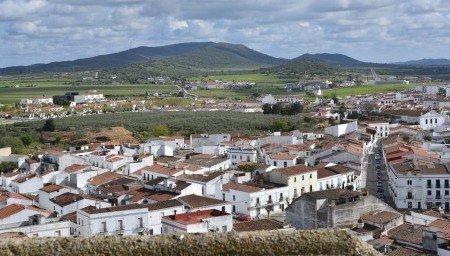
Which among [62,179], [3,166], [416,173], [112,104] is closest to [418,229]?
[416,173]

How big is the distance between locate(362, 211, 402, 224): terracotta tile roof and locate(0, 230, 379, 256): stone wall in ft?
54.4

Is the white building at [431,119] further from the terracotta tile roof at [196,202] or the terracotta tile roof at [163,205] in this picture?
the terracotta tile roof at [163,205]

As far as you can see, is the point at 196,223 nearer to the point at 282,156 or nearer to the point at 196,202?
the point at 196,202

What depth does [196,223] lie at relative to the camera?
25.0 m

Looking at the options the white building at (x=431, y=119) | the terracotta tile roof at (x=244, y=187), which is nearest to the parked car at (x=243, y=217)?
the terracotta tile roof at (x=244, y=187)

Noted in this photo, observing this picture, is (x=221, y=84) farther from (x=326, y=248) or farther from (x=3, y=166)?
(x=326, y=248)

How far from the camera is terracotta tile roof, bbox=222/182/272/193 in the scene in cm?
3334

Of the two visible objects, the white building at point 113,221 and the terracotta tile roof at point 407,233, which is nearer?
the terracotta tile roof at point 407,233

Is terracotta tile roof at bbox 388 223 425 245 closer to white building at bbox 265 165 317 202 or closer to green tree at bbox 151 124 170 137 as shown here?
white building at bbox 265 165 317 202

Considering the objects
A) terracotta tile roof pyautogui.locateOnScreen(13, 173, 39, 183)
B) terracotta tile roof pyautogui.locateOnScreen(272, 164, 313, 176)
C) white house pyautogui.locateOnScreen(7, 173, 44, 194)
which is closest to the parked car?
terracotta tile roof pyautogui.locateOnScreen(272, 164, 313, 176)

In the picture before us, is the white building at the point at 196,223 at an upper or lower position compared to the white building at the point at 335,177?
upper

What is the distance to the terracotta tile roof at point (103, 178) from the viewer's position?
38438 mm

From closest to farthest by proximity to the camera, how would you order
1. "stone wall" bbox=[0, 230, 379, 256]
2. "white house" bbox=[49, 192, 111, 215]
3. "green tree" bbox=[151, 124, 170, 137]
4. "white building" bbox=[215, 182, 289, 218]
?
"stone wall" bbox=[0, 230, 379, 256], "white house" bbox=[49, 192, 111, 215], "white building" bbox=[215, 182, 289, 218], "green tree" bbox=[151, 124, 170, 137]

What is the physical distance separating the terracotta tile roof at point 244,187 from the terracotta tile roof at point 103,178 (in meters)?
8.19
